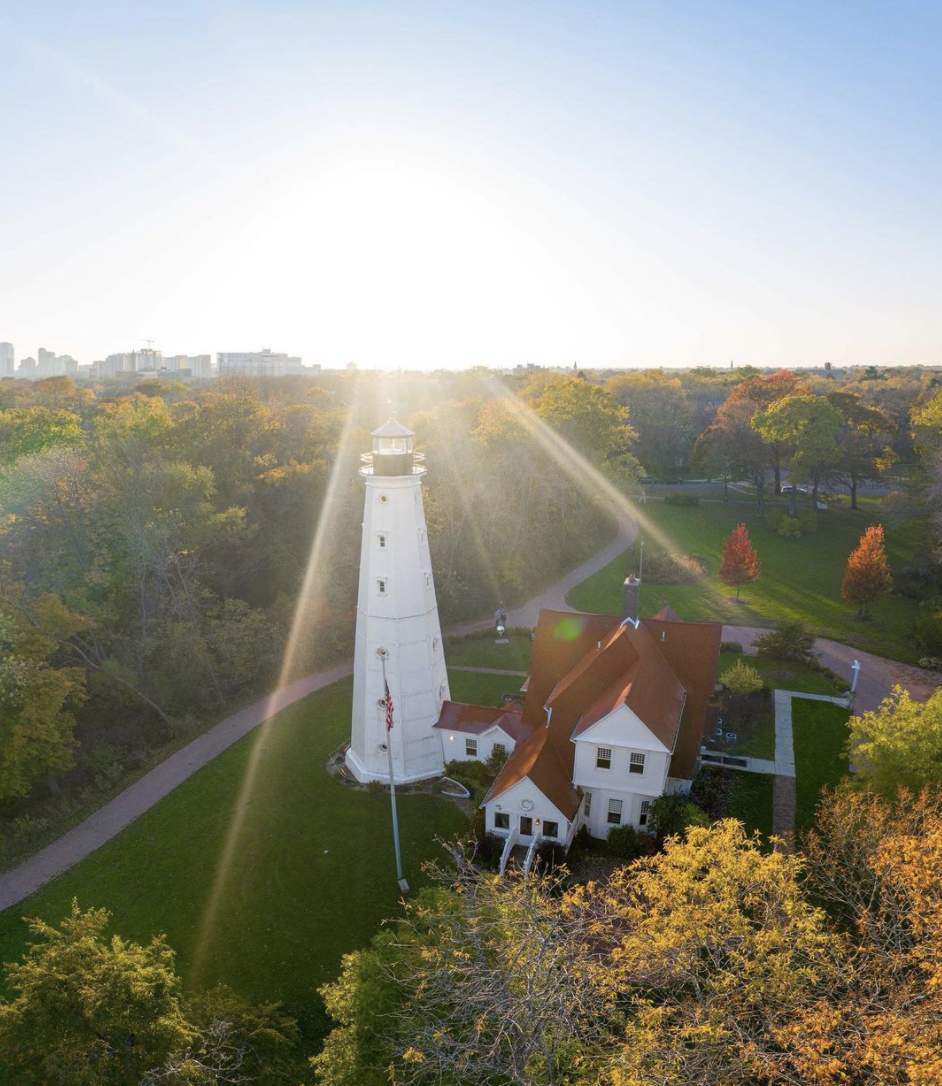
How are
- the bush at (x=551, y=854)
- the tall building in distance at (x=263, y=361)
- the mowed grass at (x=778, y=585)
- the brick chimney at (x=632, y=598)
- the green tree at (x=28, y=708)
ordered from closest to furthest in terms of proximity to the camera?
the bush at (x=551, y=854) < the green tree at (x=28, y=708) < the brick chimney at (x=632, y=598) < the mowed grass at (x=778, y=585) < the tall building in distance at (x=263, y=361)

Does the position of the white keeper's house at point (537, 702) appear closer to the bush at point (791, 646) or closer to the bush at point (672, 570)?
the bush at point (791, 646)

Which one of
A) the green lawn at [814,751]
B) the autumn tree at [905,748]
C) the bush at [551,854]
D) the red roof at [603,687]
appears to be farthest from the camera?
the green lawn at [814,751]

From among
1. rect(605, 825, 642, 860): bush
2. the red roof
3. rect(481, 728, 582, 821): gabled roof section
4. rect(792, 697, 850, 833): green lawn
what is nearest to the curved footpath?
rect(792, 697, 850, 833): green lawn

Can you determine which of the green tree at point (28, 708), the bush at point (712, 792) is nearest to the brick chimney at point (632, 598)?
the bush at point (712, 792)

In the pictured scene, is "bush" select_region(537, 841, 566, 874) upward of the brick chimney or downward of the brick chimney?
downward

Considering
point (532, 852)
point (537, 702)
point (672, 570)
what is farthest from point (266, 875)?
point (672, 570)

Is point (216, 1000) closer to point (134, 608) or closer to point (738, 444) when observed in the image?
point (134, 608)

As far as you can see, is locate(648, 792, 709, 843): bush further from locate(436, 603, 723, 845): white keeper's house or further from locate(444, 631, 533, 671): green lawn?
locate(444, 631, 533, 671): green lawn
